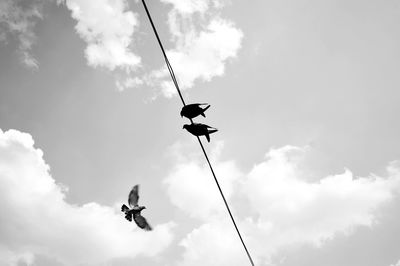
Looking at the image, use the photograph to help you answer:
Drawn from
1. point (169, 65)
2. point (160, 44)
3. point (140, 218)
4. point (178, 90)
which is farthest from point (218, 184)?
point (140, 218)

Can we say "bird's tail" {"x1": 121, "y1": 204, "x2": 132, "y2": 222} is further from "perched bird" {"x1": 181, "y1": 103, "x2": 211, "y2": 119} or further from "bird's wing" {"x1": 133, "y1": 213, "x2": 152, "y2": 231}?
"perched bird" {"x1": 181, "y1": 103, "x2": 211, "y2": 119}

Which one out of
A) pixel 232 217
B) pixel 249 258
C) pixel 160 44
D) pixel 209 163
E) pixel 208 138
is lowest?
pixel 249 258

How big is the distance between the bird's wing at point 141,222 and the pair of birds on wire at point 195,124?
29.6ft

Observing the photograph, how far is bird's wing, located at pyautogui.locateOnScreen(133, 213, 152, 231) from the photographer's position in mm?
13047

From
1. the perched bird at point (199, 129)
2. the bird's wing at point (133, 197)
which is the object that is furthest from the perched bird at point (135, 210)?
the perched bird at point (199, 129)

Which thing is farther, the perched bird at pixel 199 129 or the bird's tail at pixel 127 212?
the bird's tail at pixel 127 212

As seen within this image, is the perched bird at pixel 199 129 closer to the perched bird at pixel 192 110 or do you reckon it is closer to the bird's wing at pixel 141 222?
the perched bird at pixel 192 110

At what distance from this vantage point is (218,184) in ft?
15.3

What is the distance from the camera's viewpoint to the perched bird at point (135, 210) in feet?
44.1

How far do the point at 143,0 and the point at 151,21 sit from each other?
24 cm

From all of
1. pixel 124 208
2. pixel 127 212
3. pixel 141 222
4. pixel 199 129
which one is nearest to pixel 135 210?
pixel 127 212

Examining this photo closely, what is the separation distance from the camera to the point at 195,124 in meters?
4.91

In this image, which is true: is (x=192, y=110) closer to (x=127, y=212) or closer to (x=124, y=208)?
(x=127, y=212)

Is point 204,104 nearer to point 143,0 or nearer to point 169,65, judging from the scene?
point 169,65
